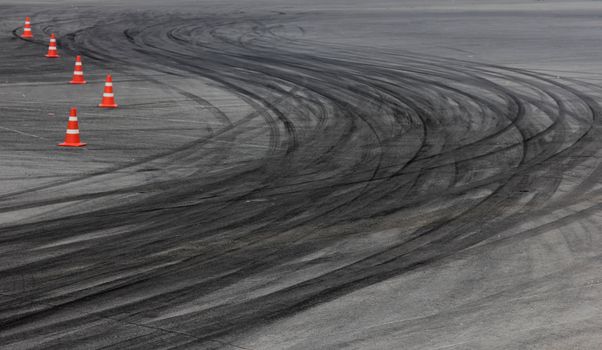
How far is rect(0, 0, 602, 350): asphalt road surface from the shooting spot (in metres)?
7.91

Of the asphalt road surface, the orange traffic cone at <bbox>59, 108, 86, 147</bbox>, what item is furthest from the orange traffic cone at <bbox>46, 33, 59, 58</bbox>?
the orange traffic cone at <bbox>59, 108, 86, 147</bbox>

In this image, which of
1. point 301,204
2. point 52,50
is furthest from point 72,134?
point 52,50

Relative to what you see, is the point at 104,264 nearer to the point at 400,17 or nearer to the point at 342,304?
the point at 342,304

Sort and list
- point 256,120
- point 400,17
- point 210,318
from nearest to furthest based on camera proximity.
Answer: point 210,318 → point 256,120 → point 400,17

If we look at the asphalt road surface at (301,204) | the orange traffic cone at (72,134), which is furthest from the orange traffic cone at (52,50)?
the orange traffic cone at (72,134)

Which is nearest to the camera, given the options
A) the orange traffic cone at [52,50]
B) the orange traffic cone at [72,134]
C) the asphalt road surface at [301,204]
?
Answer: the asphalt road surface at [301,204]

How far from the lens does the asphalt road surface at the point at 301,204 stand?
26.0 feet

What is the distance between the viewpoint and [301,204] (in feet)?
39.2

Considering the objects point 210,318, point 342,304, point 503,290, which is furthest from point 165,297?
point 503,290

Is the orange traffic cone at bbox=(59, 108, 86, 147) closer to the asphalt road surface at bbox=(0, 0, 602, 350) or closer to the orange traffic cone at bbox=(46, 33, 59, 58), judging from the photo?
the asphalt road surface at bbox=(0, 0, 602, 350)

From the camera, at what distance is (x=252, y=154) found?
15078 millimetres

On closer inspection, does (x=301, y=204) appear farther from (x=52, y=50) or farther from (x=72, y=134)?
(x=52, y=50)

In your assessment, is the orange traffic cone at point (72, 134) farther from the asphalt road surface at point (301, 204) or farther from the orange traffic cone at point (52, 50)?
the orange traffic cone at point (52, 50)

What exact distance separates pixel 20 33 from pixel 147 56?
7037 millimetres
